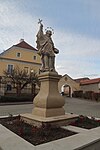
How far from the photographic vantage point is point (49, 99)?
702 centimetres

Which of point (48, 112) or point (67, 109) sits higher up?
point (48, 112)

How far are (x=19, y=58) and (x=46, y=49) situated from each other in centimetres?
3020

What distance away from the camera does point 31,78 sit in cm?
3131

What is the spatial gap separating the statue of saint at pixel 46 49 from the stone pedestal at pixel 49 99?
2.46 ft

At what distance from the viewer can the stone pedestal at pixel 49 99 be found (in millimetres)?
6941

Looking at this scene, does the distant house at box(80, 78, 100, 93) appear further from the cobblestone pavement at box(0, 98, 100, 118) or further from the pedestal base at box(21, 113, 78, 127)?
the pedestal base at box(21, 113, 78, 127)

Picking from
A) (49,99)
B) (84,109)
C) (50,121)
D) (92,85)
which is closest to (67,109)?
(84,109)

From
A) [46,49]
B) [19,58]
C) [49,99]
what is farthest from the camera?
[19,58]

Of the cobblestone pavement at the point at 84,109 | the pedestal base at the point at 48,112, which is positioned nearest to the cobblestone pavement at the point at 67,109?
the cobblestone pavement at the point at 84,109

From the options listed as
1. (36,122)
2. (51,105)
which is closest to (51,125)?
(36,122)

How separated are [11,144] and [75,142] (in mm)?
1412

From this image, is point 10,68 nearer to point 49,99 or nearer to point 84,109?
point 84,109

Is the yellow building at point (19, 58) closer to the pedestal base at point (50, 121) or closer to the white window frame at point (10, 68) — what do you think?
the white window frame at point (10, 68)

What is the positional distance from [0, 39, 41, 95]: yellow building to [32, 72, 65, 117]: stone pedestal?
97.6 feet
